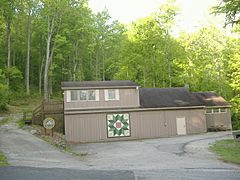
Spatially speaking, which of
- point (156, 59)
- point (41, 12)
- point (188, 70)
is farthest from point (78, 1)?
point (188, 70)

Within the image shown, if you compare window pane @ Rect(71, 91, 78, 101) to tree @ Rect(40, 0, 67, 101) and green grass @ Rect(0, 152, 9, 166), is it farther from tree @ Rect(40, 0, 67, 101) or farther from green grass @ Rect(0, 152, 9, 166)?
green grass @ Rect(0, 152, 9, 166)

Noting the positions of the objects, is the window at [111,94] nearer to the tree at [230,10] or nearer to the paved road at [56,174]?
the tree at [230,10]

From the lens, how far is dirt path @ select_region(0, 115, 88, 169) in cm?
1176

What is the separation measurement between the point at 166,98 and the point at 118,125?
5948 millimetres

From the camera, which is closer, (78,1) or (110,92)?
(110,92)

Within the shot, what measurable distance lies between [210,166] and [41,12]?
1215 inches

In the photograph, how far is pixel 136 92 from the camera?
84.0 feet

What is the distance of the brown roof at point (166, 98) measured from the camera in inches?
1048

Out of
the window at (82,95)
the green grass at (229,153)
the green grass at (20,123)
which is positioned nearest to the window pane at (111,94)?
the window at (82,95)

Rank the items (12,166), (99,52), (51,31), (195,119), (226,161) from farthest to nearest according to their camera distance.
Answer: (99,52)
(51,31)
(195,119)
(226,161)
(12,166)

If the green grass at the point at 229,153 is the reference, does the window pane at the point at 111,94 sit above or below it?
above

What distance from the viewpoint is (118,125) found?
2481cm

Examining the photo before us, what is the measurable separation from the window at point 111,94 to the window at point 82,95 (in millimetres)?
805

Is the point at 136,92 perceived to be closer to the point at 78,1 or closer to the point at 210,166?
the point at 210,166
